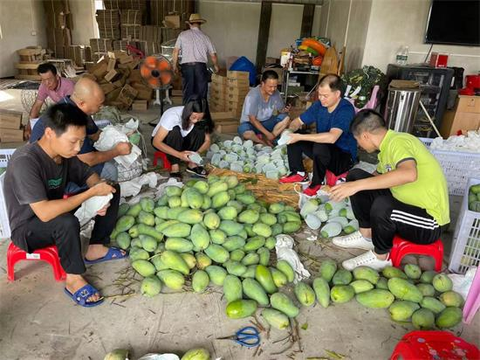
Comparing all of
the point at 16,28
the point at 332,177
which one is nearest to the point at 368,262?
the point at 332,177

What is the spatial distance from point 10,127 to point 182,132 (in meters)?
2.53

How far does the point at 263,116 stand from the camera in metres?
4.98

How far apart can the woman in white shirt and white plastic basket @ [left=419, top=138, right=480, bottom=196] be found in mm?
2413

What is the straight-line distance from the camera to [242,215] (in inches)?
108

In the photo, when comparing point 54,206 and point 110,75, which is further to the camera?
point 110,75

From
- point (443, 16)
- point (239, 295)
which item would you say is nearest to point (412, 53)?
point (443, 16)

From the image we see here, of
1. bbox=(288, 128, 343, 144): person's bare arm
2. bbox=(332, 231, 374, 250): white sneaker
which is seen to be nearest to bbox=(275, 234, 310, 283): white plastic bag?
bbox=(332, 231, 374, 250): white sneaker

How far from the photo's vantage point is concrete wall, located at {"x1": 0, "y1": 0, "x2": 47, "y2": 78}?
10977 millimetres

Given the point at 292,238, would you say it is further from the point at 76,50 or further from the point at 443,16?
the point at 76,50

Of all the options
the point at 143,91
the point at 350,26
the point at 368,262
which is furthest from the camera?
the point at 143,91

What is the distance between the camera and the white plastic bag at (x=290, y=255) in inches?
97.8

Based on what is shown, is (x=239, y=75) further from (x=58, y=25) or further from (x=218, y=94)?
(x=58, y=25)

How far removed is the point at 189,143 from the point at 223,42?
844 cm

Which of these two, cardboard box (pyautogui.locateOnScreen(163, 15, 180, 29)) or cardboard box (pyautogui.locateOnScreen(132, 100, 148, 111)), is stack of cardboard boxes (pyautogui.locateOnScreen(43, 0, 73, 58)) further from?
cardboard box (pyautogui.locateOnScreen(132, 100, 148, 111))
